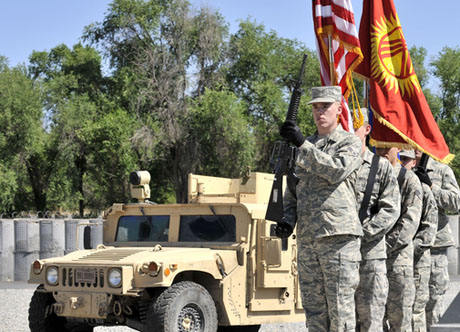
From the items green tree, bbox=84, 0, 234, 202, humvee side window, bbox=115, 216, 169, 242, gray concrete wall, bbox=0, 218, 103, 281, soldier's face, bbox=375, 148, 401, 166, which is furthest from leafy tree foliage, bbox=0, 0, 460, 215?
soldier's face, bbox=375, 148, 401, 166

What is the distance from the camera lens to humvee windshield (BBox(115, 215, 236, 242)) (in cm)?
826

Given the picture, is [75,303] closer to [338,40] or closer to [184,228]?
[184,228]

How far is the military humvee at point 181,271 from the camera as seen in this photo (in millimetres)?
7258

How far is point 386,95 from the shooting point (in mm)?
7801

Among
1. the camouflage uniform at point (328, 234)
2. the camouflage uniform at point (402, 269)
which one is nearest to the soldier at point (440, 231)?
the camouflage uniform at point (402, 269)

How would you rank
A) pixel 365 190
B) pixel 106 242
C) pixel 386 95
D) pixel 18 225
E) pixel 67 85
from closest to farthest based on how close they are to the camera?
pixel 365 190 → pixel 386 95 → pixel 106 242 → pixel 18 225 → pixel 67 85

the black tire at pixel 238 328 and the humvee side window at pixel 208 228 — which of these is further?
the black tire at pixel 238 328

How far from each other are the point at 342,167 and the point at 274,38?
105 ft

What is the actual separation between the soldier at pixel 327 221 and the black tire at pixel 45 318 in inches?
143

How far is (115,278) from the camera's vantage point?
24.0 ft

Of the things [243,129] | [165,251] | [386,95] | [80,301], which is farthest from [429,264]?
[243,129]

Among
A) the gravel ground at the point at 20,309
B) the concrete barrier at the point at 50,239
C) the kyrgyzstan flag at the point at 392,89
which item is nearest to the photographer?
the kyrgyzstan flag at the point at 392,89

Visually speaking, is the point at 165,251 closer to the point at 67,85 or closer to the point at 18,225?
the point at 18,225

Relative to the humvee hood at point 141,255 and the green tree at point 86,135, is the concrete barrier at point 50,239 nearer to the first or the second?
the humvee hood at point 141,255
